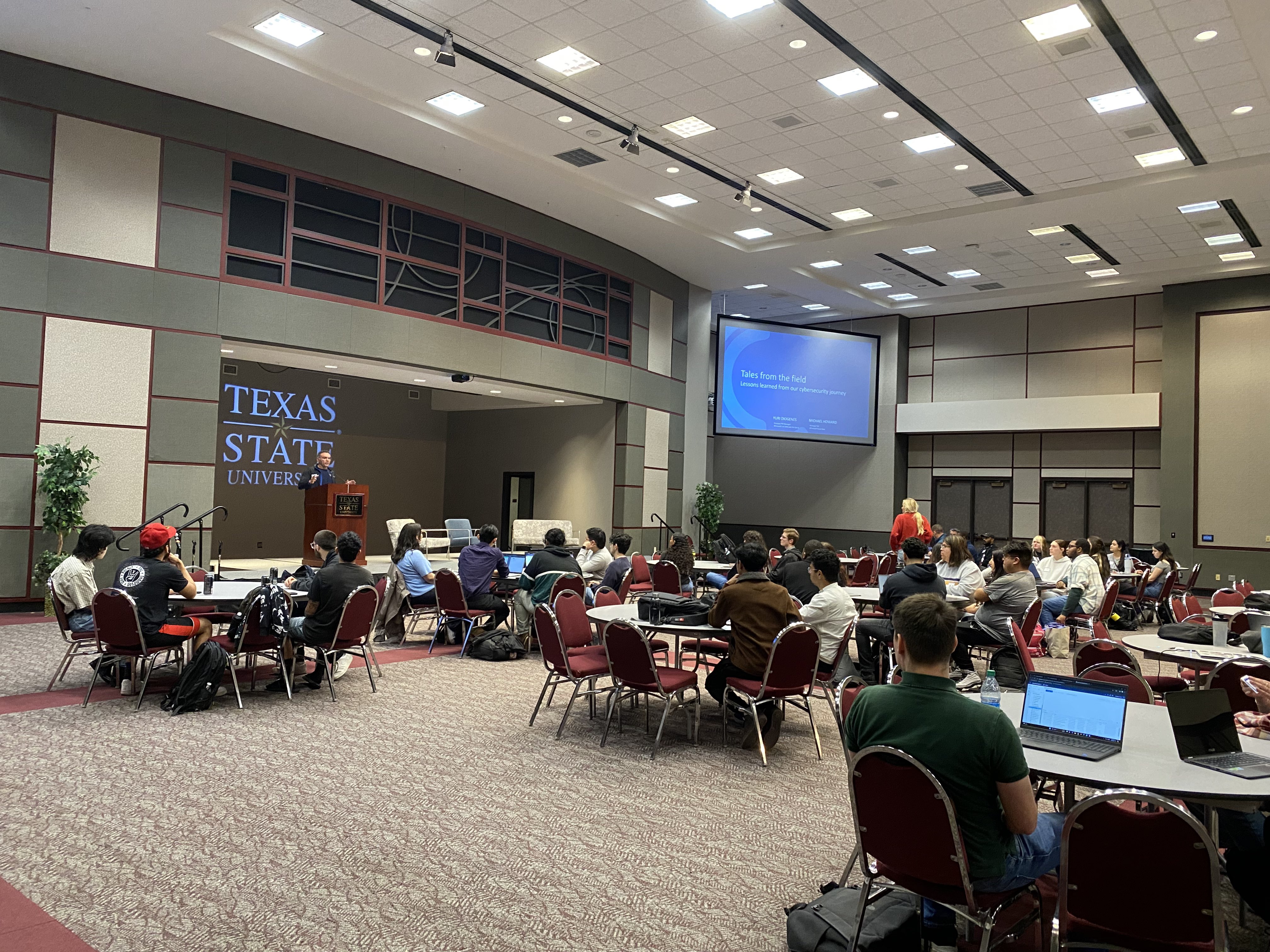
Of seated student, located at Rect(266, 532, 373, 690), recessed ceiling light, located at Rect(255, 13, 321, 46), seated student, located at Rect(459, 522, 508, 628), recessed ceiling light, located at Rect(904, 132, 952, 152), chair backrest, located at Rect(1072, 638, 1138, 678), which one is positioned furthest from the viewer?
recessed ceiling light, located at Rect(904, 132, 952, 152)

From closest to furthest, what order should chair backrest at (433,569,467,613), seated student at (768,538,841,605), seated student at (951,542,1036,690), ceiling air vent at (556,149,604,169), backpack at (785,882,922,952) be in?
backpack at (785,882,922,952)
seated student at (951,542,1036,690)
seated student at (768,538,841,605)
chair backrest at (433,569,467,613)
ceiling air vent at (556,149,604,169)

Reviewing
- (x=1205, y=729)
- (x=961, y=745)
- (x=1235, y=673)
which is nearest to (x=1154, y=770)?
(x=1205, y=729)

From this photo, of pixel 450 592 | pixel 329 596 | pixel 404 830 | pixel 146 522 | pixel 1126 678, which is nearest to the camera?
pixel 404 830

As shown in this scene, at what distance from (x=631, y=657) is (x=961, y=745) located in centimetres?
282

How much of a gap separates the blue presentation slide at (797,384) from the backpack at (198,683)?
1180 cm

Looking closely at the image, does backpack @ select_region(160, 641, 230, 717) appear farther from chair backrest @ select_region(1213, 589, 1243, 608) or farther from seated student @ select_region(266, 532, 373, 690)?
chair backrest @ select_region(1213, 589, 1243, 608)

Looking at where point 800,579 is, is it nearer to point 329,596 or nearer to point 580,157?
point 329,596

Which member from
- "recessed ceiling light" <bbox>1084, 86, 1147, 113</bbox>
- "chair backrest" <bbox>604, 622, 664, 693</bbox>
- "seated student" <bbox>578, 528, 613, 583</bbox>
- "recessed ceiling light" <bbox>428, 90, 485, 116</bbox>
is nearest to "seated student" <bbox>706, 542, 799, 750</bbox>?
A: "chair backrest" <bbox>604, 622, 664, 693</bbox>

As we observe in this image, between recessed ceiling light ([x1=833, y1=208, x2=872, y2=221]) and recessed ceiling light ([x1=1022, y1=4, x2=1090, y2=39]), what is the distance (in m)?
5.09

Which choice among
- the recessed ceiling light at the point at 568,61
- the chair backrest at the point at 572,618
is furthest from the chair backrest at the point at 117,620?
the recessed ceiling light at the point at 568,61

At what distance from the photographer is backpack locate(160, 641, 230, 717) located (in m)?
5.58

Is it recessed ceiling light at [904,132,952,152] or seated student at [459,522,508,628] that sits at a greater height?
recessed ceiling light at [904,132,952,152]

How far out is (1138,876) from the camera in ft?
6.81

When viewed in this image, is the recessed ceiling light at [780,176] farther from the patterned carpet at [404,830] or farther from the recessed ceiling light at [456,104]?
the patterned carpet at [404,830]
